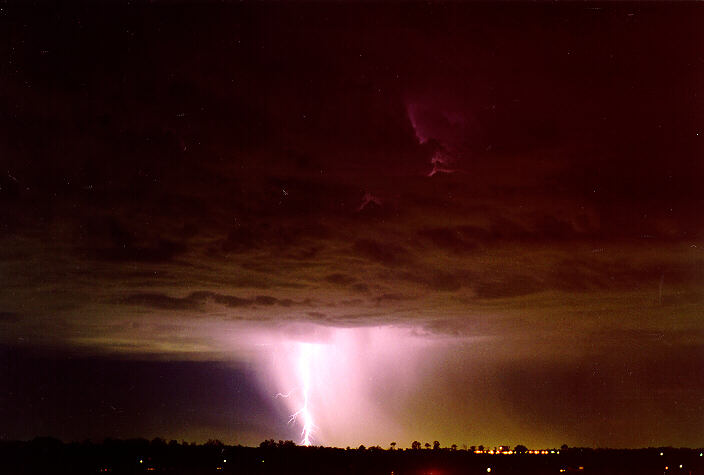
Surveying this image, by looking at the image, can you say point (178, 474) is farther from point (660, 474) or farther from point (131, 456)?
point (131, 456)

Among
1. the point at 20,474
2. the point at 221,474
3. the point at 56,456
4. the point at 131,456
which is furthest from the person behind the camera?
the point at 131,456

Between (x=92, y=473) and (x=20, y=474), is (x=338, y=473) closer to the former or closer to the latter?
(x=92, y=473)

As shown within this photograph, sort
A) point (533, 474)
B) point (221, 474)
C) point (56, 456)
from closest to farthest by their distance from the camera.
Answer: point (221, 474) < point (533, 474) < point (56, 456)

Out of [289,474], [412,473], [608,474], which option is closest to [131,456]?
[289,474]

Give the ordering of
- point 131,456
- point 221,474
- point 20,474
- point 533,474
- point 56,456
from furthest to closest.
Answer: point 131,456, point 56,456, point 533,474, point 221,474, point 20,474

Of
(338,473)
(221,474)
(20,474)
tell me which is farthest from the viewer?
(338,473)

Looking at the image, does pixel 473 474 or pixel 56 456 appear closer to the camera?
pixel 473 474

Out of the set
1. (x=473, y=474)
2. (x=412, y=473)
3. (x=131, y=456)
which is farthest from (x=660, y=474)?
(x=131, y=456)

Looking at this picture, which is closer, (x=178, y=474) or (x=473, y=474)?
(x=178, y=474)

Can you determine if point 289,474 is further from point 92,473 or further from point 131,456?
point 131,456
